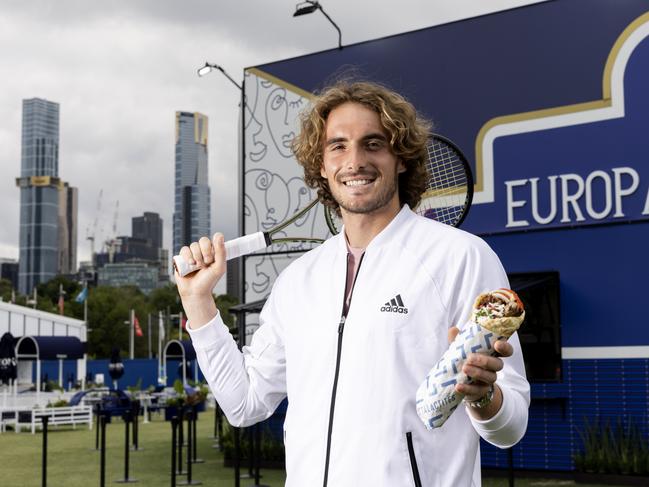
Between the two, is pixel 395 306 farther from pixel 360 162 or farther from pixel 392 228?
pixel 360 162

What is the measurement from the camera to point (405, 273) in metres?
2.37

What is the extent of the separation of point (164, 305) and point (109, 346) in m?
9.36

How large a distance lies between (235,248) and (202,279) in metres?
0.18

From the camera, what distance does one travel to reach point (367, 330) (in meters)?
2.31

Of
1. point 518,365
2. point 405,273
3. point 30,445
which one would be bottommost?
point 30,445

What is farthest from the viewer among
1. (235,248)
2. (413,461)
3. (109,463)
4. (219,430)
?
(219,430)

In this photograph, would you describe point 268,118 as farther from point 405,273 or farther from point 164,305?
point 164,305

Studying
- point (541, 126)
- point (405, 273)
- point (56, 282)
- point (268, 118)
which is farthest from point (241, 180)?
point (56, 282)

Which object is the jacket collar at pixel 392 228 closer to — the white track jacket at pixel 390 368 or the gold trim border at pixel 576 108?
the white track jacket at pixel 390 368

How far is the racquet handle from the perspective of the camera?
2637 mm

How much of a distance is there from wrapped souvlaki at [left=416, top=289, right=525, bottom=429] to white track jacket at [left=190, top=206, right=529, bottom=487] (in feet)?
0.65

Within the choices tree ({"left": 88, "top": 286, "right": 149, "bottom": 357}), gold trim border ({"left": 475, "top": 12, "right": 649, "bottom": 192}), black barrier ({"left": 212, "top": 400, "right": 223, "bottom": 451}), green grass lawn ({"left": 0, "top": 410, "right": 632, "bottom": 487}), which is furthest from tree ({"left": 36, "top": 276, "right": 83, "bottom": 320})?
gold trim border ({"left": 475, "top": 12, "right": 649, "bottom": 192})

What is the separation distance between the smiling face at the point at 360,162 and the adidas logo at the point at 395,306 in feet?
1.01

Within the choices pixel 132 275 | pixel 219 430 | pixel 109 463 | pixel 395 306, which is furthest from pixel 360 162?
pixel 132 275
